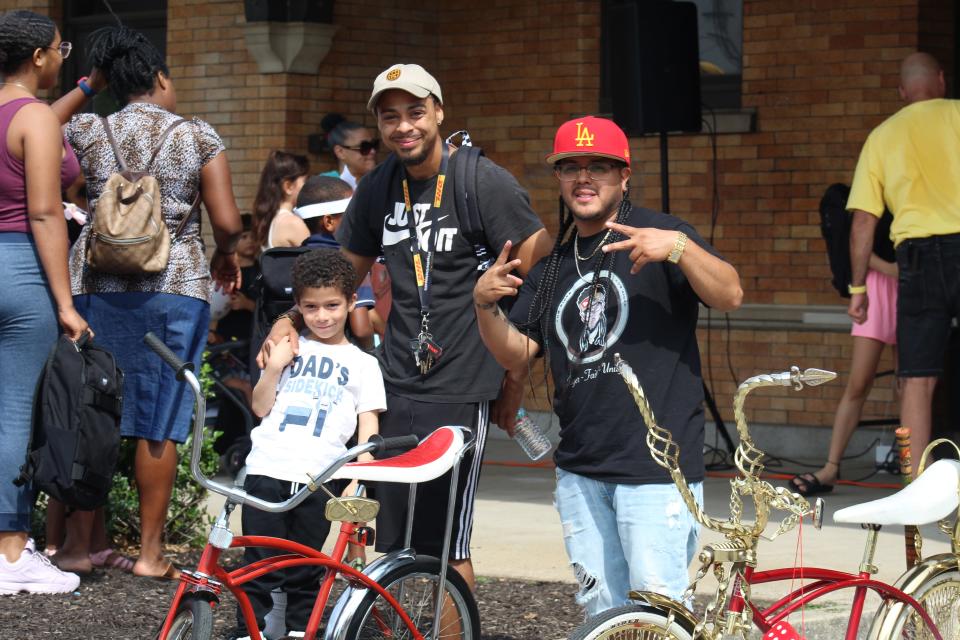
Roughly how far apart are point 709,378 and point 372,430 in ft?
20.1

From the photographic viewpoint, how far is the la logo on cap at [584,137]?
173 inches

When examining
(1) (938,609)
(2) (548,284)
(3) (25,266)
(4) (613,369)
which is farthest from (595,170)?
(3) (25,266)

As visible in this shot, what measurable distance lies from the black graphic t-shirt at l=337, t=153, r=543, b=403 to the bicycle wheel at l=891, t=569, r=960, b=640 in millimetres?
1506

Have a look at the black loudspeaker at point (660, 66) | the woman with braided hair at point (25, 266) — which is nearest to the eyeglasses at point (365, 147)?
the black loudspeaker at point (660, 66)

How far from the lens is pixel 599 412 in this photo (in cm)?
442

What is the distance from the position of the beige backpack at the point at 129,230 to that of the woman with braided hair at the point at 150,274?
0.10 m

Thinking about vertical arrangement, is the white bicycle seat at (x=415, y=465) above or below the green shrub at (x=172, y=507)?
above

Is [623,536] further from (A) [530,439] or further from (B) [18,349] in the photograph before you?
(B) [18,349]

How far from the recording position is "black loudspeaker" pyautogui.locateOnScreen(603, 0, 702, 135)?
33.4ft

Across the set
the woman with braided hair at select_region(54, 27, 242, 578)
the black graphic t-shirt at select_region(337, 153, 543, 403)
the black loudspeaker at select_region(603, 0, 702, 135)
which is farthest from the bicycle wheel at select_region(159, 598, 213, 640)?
the black loudspeaker at select_region(603, 0, 702, 135)

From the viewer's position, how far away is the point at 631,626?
3.79 m

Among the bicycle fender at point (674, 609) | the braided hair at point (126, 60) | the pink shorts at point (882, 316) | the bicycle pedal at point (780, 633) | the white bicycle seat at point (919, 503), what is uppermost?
the braided hair at point (126, 60)

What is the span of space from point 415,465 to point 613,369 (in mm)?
600

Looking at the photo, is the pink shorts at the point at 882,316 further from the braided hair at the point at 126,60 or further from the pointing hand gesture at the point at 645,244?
the pointing hand gesture at the point at 645,244
